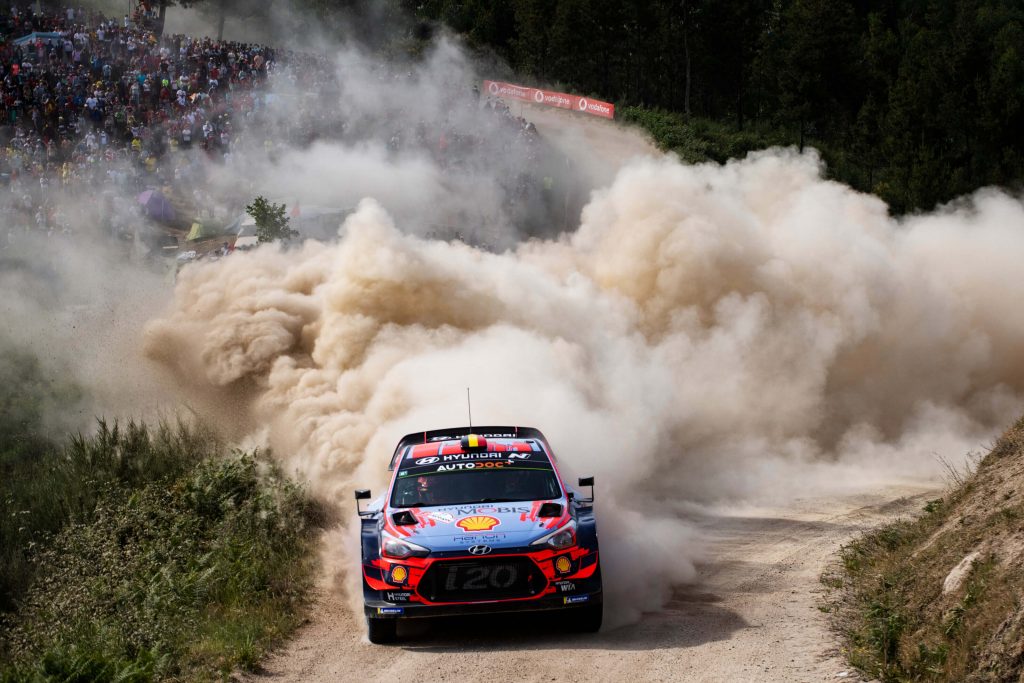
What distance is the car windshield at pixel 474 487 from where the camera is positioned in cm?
1070

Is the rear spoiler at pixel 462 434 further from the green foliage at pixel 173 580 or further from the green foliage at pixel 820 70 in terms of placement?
the green foliage at pixel 820 70

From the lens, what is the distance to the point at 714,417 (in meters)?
20.7

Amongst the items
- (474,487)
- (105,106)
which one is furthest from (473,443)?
(105,106)

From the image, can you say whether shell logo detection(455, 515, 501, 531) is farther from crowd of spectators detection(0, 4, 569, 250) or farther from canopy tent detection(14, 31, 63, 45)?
canopy tent detection(14, 31, 63, 45)

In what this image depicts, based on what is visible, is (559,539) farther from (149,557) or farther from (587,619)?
(149,557)

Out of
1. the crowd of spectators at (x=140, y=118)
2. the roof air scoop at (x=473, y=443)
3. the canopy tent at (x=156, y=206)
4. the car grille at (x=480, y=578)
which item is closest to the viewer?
the car grille at (x=480, y=578)

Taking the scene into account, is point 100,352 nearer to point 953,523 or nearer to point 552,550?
point 552,550

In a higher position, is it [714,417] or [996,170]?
[996,170]

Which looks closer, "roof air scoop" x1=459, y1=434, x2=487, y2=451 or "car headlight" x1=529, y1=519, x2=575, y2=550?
"car headlight" x1=529, y1=519, x2=575, y2=550

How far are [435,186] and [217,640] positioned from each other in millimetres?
25889

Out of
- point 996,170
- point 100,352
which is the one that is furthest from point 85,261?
point 996,170

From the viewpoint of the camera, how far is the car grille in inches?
386

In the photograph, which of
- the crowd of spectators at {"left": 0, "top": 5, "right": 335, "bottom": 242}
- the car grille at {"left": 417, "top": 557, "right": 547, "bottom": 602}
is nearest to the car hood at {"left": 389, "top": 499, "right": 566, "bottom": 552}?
the car grille at {"left": 417, "top": 557, "right": 547, "bottom": 602}

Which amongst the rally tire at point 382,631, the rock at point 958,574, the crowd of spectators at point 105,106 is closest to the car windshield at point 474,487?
the rally tire at point 382,631
